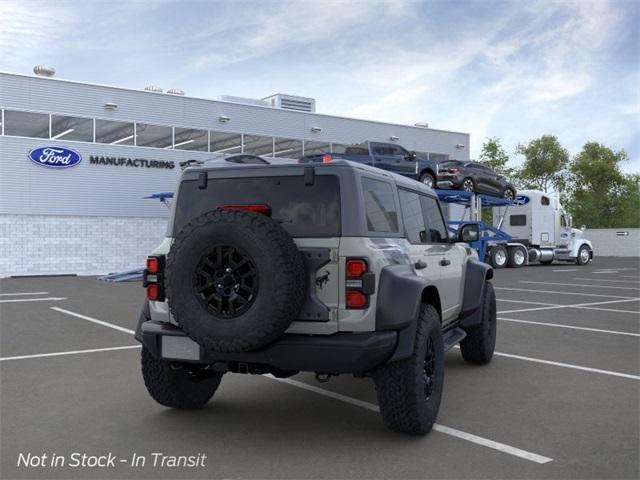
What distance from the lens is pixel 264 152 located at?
3200 centimetres

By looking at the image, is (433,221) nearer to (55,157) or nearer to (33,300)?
(33,300)

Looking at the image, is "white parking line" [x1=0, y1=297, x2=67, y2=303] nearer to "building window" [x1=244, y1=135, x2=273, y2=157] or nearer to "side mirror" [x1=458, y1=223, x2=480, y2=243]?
"side mirror" [x1=458, y1=223, x2=480, y2=243]

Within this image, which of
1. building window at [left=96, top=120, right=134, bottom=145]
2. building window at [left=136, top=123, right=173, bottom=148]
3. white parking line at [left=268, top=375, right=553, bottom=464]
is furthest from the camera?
building window at [left=136, top=123, right=173, bottom=148]

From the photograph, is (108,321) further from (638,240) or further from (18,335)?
(638,240)

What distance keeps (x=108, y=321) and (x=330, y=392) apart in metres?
6.18

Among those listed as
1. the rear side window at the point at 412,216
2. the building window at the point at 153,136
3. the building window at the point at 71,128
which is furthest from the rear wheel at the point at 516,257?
the rear side window at the point at 412,216

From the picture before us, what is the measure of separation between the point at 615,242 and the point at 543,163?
71.7 feet

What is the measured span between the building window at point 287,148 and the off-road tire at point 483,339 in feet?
83.3

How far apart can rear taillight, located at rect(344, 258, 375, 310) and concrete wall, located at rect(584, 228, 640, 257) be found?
46872 millimetres

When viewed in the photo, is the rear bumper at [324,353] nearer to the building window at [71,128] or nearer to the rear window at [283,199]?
the rear window at [283,199]

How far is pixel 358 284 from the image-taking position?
14.6 feet

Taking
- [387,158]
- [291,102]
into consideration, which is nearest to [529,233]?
[387,158]

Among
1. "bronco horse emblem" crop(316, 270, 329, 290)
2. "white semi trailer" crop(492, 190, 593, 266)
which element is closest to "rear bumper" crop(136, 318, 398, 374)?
"bronco horse emblem" crop(316, 270, 329, 290)

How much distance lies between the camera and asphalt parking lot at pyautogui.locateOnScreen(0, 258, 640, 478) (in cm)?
→ 416
